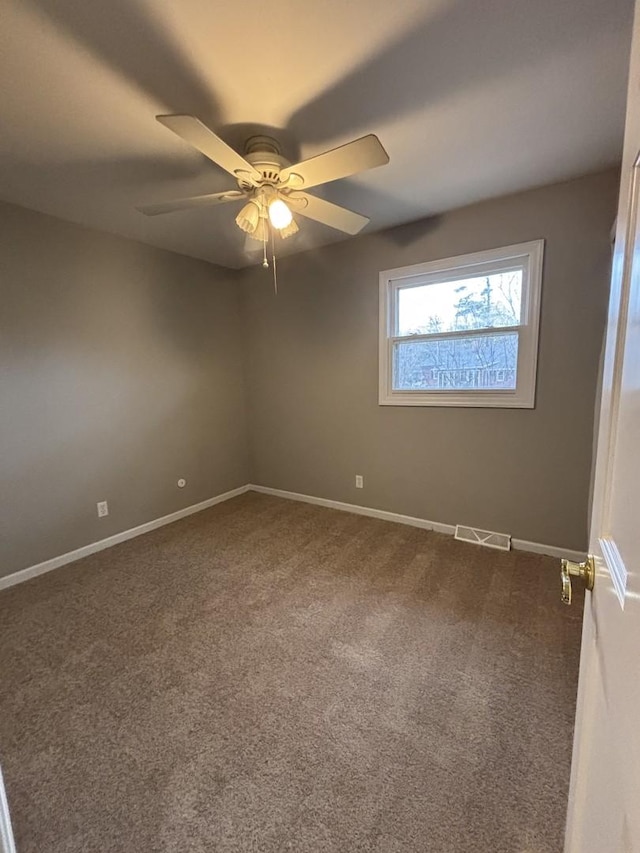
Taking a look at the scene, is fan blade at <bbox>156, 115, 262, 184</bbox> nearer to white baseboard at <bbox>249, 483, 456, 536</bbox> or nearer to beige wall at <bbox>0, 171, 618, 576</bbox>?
beige wall at <bbox>0, 171, 618, 576</bbox>

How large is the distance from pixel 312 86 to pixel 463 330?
1824mm

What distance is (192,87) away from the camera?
1.47 meters

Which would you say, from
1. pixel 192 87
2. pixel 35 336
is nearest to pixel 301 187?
pixel 192 87

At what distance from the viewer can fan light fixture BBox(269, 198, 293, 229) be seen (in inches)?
68.0

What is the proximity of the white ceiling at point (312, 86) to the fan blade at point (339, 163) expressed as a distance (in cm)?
29

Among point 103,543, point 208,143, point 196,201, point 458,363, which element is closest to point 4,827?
point 208,143

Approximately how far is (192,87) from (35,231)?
173 centimetres

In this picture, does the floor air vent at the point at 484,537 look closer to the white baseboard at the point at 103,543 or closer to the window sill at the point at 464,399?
the window sill at the point at 464,399

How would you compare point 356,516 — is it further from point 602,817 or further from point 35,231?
point 35,231

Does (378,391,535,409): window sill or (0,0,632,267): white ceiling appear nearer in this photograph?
(0,0,632,267): white ceiling

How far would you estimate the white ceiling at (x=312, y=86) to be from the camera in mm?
1205

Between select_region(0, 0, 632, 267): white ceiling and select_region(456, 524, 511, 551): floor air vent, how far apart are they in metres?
2.41

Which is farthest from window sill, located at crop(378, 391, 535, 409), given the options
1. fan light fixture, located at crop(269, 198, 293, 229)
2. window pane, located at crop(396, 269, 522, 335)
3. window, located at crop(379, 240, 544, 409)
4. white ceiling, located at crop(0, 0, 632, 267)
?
fan light fixture, located at crop(269, 198, 293, 229)

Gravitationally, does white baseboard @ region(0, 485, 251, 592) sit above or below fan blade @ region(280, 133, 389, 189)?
below
